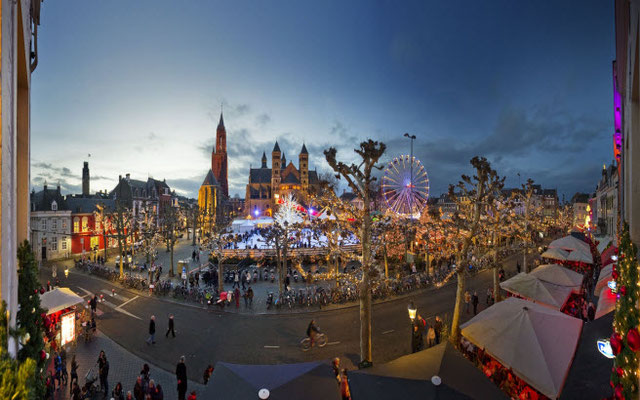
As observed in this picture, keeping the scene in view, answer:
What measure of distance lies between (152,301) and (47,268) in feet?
77.2

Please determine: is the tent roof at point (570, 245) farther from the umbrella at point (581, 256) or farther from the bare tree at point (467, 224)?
the bare tree at point (467, 224)

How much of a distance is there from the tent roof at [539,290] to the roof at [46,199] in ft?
174

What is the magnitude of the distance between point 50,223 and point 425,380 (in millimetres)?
51784

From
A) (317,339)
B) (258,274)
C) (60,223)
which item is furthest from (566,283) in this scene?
(60,223)

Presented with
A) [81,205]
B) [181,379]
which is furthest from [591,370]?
[81,205]

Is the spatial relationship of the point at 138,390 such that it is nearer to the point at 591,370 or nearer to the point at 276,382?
the point at 276,382

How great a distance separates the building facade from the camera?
37688 mm

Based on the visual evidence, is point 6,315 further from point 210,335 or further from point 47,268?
point 47,268

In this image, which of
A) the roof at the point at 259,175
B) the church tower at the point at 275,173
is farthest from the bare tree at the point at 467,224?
the roof at the point at 259,175

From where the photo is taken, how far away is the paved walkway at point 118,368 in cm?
1055

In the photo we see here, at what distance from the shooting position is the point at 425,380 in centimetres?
632

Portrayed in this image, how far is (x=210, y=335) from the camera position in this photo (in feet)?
48.4

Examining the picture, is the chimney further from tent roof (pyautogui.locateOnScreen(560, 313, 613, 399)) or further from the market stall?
tent roof (pyautogui.locateOnScreen(560, 313, 613, 399))

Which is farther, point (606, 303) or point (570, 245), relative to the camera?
point (570, 245)
